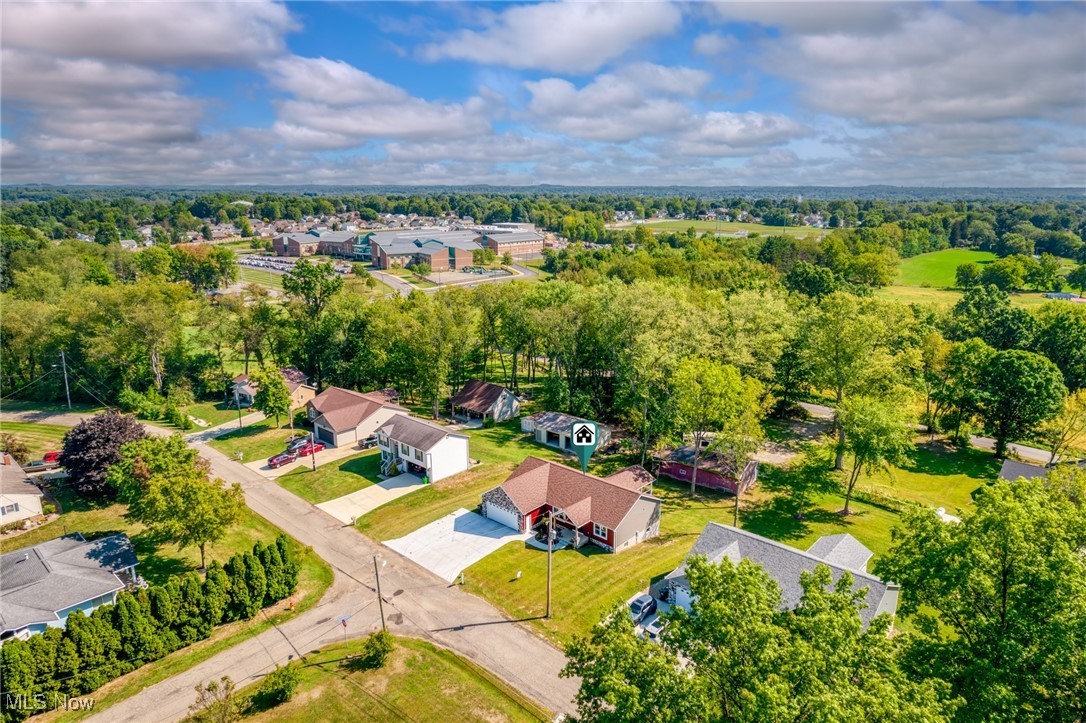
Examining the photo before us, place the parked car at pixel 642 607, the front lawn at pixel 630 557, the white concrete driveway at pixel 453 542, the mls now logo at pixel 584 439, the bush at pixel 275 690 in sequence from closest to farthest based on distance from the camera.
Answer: the bush at pixel 275 690 < the parked car at pixel 642 607 < the front lawn at pixel 630 557 < the white concrete driveway at pixel 453 542 < the mls now logo at pixel 584 439

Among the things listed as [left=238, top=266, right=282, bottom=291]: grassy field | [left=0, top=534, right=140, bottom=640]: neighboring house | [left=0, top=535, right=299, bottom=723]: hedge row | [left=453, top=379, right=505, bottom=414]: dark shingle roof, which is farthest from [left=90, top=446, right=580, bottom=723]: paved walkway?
[left=238, top=266, right=282, bottom=291]: grassy field

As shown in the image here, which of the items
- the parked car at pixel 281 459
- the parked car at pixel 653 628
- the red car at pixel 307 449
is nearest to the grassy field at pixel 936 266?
the parked car at pixel 653 628

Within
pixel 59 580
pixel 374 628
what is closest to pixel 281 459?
pixel 59 580

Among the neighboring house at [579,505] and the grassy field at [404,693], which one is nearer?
the grassy field at [404,693]

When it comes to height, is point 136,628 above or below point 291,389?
below

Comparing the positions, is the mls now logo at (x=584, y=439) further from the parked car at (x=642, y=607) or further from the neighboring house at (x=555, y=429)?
the parked car at (x=642, y=607)

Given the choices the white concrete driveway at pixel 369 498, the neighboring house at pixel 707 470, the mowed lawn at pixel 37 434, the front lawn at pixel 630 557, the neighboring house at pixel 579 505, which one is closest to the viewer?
the front lawn at pixel 630 557

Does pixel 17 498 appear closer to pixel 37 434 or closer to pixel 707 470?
pixel 37 434
